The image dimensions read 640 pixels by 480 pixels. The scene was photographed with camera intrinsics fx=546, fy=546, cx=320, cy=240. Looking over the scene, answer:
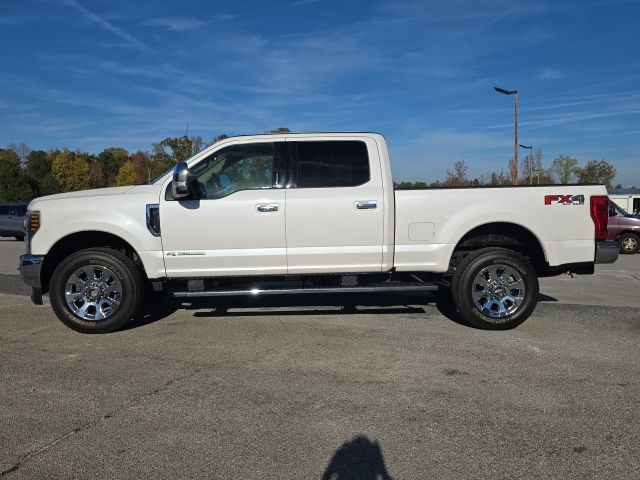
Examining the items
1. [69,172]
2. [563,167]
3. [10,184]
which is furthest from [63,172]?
[563,167]

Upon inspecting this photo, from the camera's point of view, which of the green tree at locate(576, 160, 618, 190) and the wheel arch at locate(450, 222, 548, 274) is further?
the green tree at locate(576, 160, 618, 190)

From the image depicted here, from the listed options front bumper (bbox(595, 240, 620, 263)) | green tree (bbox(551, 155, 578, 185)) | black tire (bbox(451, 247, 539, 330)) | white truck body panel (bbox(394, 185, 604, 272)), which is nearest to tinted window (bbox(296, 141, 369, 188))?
white truck body panel (bbox(394, 185, 604, 272))

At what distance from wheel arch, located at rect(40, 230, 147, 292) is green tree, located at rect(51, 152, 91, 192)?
80828mm

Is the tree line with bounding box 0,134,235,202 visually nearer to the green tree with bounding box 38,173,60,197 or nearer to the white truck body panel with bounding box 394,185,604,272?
the green tree with bounding box 38,173,60,197

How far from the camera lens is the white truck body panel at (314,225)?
5.88 metres

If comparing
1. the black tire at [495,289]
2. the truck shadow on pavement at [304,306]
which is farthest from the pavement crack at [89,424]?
the black tire at [495,289]

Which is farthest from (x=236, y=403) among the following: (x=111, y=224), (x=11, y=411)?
(x=111, y=224)

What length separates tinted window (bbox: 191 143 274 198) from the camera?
5.98m

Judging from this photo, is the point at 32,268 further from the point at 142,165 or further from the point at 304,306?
the point at 142,165

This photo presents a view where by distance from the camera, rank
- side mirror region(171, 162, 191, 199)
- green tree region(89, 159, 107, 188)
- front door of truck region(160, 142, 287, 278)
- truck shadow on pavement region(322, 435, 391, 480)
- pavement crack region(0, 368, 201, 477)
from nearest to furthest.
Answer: truck shadow on pavement region(322, 435, 391, 480) < pavement crack region(0, 368, 201, 477) < side mirror region(171, 162, 191, 199) < front door of truck region(160, 142, 287, 278) < green tree region(89, 159, 107, 188)

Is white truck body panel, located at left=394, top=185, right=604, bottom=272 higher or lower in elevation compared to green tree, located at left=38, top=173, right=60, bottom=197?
lower

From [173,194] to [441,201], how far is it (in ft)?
9.49

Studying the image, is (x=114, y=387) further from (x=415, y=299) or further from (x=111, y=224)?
(x=415, y=299)

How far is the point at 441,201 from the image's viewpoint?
6.00 metres
